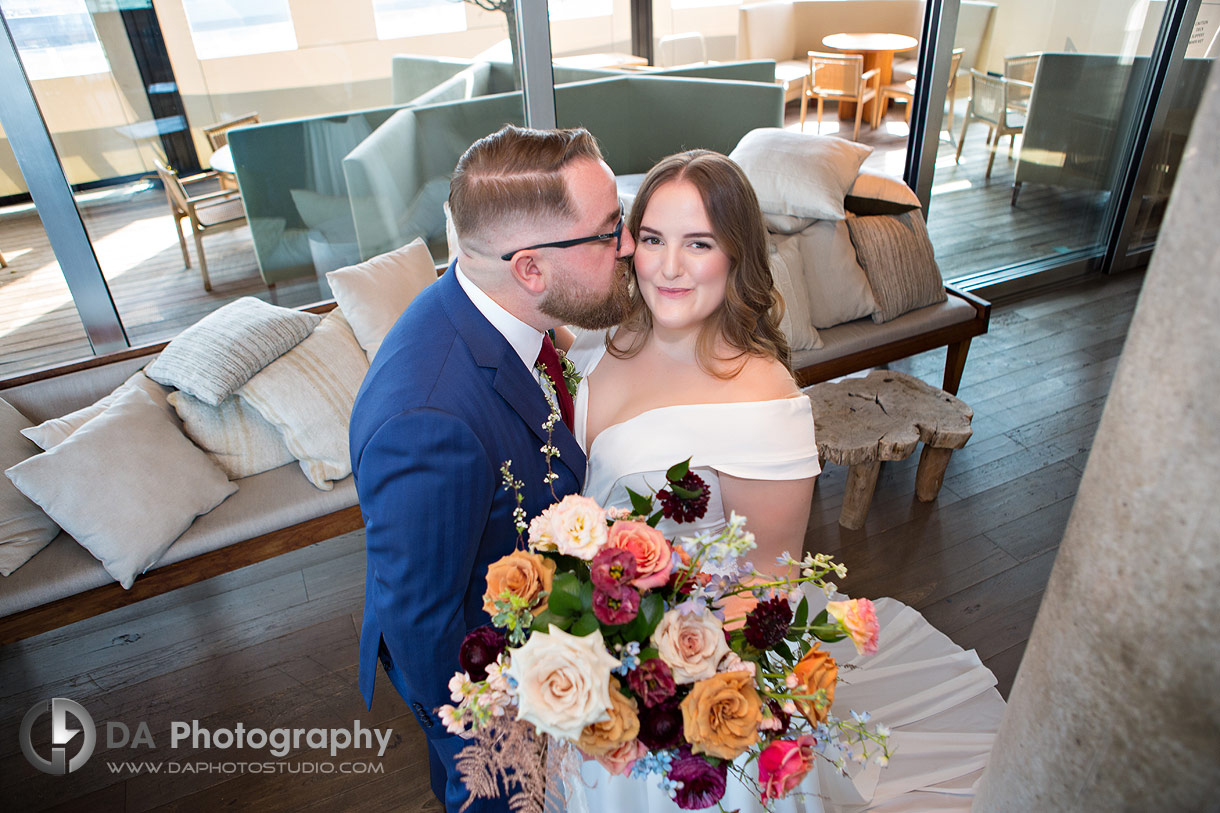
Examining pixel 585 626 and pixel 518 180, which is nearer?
pixel 585 626

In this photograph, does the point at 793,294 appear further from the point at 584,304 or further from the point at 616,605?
the point at 616,605

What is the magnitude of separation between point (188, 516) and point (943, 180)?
4.44 m

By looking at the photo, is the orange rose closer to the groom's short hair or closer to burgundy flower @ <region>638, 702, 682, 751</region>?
burgundy flower @ <region>638, 702, 682, 751</region>

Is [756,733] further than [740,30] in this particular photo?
No

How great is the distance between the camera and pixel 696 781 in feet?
3.47

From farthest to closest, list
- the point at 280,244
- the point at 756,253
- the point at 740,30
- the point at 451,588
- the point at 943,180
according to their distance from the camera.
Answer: the point at 943,180
the point at 740,30
the point at 280,244
the point at 756,253
the point at 451,588

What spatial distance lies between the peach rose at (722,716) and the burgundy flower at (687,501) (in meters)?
0.32

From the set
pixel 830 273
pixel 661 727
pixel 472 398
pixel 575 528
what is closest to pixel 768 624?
pixel 661 727

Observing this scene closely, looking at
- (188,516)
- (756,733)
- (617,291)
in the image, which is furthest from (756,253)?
(188,516)

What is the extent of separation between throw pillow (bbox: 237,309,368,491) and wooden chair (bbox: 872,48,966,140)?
3.57 meters

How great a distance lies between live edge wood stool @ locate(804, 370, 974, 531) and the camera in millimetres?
2955

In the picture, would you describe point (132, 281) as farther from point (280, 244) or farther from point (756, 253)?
point (756, 253)

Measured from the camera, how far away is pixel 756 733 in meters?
1.02

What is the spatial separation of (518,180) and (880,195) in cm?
278
